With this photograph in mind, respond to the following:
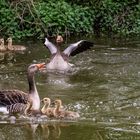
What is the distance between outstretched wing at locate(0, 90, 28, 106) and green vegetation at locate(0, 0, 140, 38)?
366 inches

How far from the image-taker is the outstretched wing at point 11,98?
452 inches

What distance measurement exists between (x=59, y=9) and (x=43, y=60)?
16.6 ft

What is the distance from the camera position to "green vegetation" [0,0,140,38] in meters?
21.1

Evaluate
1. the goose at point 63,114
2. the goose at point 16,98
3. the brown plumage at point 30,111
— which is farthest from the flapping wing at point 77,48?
the goose at point 63,114

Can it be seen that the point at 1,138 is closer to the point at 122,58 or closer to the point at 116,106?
the point at 116,106

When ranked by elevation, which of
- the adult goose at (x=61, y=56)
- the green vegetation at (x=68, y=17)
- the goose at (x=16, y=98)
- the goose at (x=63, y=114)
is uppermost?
the green vegetation at (x=68, y=17)

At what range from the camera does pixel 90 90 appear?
43.7ft

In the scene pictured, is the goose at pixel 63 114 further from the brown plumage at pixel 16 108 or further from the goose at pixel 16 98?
the brown plumage at pixel 16 108

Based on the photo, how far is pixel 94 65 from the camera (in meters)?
16.1

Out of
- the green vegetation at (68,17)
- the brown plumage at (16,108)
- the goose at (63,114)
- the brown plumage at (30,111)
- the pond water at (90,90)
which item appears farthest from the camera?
the green vegetation at (68,17)

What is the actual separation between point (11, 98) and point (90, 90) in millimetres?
2384

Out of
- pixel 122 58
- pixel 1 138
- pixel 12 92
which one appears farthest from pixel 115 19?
pixel 1 138

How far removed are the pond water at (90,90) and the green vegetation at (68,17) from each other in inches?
40.6

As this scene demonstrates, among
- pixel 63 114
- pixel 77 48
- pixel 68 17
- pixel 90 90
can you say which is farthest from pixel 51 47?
pixel 63 114
